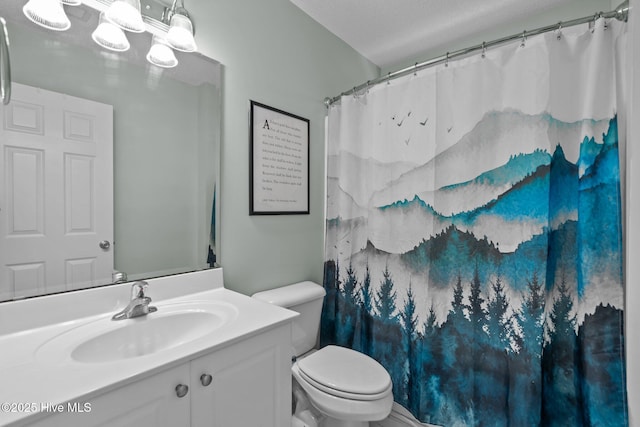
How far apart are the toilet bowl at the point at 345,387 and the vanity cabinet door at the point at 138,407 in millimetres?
648

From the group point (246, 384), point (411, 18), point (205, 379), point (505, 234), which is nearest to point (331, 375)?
point (246, 384)

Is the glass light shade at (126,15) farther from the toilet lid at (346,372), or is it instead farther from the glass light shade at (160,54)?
the toilet lid at (346,372)

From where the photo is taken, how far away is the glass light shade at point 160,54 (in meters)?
1.17

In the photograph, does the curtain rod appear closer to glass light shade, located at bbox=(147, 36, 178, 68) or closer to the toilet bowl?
glass light shade, located at bbox=(147, 36, 178, 68)

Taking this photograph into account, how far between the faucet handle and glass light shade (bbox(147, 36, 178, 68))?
89 cm

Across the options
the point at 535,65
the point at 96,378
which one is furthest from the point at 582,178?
the point at 96,378

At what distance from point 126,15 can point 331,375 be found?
167 centimetres

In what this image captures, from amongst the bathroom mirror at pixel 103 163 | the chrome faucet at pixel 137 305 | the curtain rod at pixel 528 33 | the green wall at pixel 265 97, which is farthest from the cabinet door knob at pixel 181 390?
the curtain rod at pixel 528 33

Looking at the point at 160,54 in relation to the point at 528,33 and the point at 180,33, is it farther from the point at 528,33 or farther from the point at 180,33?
the point at 528,33

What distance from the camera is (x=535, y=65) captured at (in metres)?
1.20

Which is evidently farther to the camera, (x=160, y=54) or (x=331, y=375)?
(x=331, y=375)

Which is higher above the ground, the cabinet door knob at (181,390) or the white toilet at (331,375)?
the cabinet door knob at (181,390)

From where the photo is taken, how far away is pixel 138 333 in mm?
1000

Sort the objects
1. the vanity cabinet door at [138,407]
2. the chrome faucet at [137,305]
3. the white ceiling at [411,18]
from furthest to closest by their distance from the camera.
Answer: the white ceiling at [411,18] < the chrome faucet at [137,305] < the vanity cabinet door at [138,407]
